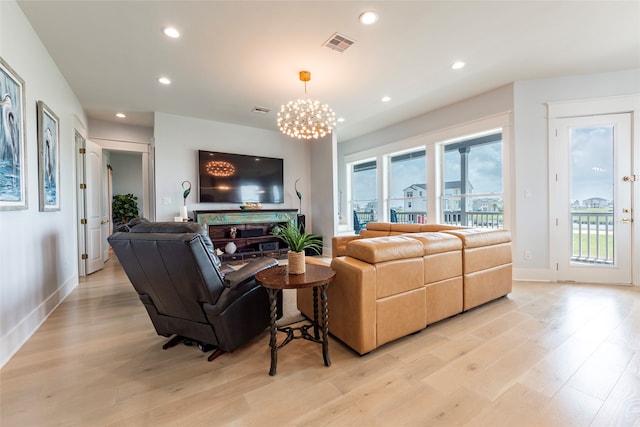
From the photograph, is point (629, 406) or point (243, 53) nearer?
point (629, 406)

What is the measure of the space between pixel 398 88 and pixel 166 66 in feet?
9.96

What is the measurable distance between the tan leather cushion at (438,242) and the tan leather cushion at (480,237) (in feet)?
0.36

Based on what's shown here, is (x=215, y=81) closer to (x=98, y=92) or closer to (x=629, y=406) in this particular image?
(x=98, y=92)

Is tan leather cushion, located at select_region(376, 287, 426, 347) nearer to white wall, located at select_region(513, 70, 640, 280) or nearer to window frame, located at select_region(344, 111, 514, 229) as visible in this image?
white wall, located at select_region(513, 70, 640, 280)

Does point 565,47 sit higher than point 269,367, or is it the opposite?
point 565,47

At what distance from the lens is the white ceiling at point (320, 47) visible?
2.29 m

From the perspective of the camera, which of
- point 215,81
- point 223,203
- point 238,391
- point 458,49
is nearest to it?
point 238,391

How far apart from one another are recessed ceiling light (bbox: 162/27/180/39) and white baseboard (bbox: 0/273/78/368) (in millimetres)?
2821

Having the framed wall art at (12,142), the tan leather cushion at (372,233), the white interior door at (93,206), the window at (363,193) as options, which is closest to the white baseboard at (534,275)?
the tan leather cushion at (372,233)

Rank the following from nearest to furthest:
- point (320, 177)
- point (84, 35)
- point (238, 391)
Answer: point (238, 391), point (84, 35), point (320, 177)

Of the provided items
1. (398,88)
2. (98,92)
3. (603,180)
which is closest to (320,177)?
(398,88)

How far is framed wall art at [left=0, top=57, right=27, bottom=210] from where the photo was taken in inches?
76.7

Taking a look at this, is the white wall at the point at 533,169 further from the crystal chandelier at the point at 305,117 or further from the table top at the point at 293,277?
Result: the table top at the point at 293,277

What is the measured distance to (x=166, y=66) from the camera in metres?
3.18
